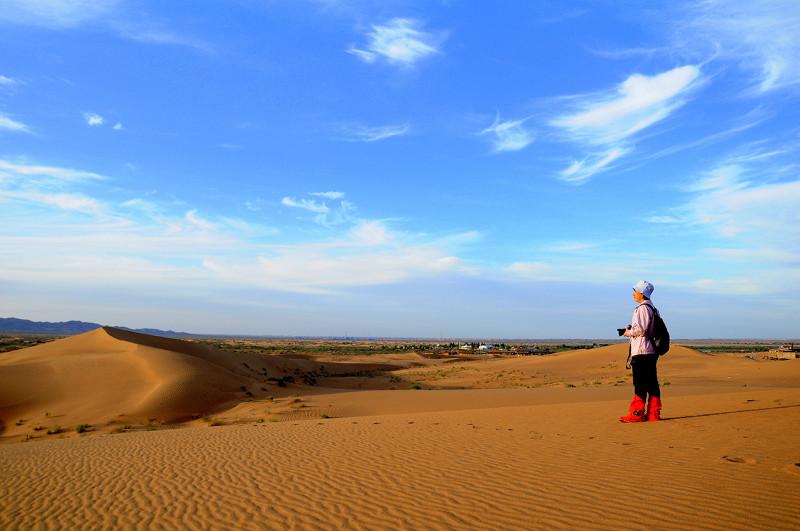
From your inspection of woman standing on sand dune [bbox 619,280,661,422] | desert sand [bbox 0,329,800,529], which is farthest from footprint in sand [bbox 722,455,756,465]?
woman standing on sand dune [bbox 619,280,661,422]

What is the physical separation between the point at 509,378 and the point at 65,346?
88.3 feet

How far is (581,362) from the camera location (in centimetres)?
4253

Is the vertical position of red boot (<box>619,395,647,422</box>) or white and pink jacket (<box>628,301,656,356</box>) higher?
white and pink jacket (<box>628,301,656,356</box>)

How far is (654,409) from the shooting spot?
10359mm

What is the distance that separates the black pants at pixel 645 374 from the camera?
9.73m

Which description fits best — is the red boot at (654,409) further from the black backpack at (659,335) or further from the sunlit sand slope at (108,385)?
the sunlit sand slope at (108,385)

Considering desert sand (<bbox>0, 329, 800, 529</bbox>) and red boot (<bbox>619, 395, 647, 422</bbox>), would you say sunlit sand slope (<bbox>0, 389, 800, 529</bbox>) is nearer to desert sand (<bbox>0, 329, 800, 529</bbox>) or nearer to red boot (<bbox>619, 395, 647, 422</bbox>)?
desert sand (<bbox>0, 329, 800, 529</bbox>)

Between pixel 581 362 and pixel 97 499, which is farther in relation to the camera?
pixel 581 362

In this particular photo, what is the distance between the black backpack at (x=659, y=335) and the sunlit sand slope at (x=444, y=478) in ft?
4.40

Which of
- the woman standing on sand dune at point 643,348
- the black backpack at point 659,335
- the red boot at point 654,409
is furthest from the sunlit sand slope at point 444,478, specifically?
the black backpack at point 659,335

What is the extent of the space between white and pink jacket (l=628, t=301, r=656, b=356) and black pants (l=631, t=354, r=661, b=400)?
4.6 inches

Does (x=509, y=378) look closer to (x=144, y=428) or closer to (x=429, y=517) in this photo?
(x=144, y=428)

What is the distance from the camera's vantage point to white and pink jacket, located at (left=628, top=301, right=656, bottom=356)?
31.8 ft

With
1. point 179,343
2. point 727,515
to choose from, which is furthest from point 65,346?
point 727,515
